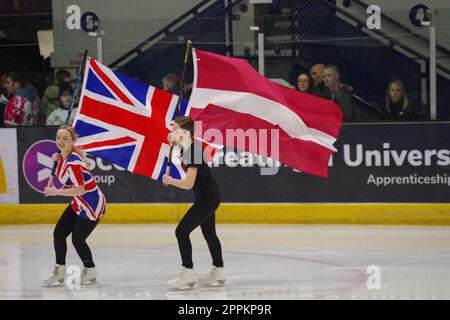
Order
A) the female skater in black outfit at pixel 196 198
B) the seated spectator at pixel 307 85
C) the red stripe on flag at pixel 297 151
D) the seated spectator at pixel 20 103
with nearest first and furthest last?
the female skater in black outfit at pixel 196 198 < the red stripe on flag at pixel 297 151 < the seated spectator at pixel 307 85 < the seated spectator at pixel 20 103

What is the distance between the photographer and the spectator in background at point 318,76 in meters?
15.0

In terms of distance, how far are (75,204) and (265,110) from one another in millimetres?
2576

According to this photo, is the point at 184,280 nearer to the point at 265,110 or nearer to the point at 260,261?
the point at 260,261

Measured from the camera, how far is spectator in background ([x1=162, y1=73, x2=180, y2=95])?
49.6ft

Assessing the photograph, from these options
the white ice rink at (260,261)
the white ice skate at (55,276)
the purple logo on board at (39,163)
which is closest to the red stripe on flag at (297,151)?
the white ice rink at (260,261)

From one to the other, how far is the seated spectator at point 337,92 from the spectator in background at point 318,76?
0.17ft

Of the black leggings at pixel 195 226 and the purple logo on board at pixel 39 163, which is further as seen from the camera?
the purple logo on board at pixel 39 163

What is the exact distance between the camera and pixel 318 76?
1504 cm

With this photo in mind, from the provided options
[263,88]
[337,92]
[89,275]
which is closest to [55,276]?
[89,275]

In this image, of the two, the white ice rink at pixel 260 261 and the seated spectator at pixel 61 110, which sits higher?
the seated spectator at pixel 61 110

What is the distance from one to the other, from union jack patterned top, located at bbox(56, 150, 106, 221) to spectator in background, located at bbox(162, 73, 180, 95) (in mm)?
5102

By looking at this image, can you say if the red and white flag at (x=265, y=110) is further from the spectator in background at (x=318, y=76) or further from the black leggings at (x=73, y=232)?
the spectator in background at (x=318, y=76)

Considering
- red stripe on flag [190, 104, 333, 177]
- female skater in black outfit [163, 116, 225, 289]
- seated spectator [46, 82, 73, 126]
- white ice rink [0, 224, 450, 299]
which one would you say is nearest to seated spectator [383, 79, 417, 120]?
white ice rink [0, 224, 450, 299]
